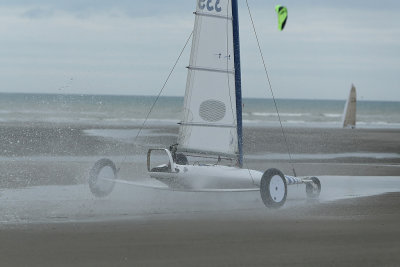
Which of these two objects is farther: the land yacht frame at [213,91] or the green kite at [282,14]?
the green kite at [282,14]

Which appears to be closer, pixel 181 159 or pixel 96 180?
pixel 96 180

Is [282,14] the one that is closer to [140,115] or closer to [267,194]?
[267,194]

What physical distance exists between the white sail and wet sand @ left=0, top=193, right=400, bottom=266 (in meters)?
3.25

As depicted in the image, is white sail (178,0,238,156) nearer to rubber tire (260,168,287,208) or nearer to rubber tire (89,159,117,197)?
rubber tire (89,159,117,197)

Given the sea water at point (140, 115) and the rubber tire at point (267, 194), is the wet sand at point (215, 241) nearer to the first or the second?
the rubber tire at point (267, 194)

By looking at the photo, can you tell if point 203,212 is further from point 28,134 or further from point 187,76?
point 28,134

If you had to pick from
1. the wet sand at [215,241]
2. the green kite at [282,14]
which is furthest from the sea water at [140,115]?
the wet sand at [215,241]

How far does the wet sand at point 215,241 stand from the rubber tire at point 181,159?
3173 mm

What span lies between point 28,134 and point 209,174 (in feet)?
82.0

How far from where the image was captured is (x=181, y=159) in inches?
680

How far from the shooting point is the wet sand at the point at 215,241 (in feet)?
32.2

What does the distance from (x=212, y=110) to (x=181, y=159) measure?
1.23 metres

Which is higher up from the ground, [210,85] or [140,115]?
[140,115]

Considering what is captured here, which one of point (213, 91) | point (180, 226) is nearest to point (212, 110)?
point (213, 91)
